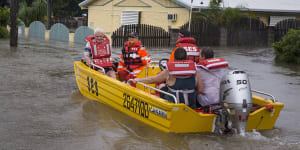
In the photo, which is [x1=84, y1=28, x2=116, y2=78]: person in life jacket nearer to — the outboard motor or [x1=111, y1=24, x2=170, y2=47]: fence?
the outboard motor

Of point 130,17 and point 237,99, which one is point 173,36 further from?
point 237,99

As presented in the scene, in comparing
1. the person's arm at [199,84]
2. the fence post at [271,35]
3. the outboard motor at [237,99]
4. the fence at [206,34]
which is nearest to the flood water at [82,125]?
the outboard motor at [237,99]

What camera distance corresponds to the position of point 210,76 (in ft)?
21.3

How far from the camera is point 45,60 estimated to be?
1519 centimetres

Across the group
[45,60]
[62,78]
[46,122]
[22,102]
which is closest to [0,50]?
[45,60]

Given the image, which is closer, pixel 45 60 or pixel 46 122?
pixel 46 122

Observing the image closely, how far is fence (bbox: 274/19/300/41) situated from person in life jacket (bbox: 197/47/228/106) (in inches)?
784

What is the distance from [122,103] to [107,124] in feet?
1.82

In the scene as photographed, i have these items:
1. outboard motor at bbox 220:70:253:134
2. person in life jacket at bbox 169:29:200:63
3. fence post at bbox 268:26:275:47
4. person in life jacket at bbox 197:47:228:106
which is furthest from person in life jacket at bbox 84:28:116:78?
fence post at bbox 268:26:275:47

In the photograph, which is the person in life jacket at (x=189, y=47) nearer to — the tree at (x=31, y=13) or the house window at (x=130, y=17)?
the house window at (x=130, y=17)

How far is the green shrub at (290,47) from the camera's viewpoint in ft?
52.3

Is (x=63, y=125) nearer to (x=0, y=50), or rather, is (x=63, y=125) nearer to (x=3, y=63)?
(x=3, y=63)

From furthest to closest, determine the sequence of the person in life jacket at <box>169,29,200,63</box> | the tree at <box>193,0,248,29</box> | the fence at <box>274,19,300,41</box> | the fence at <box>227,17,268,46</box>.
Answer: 1. the fence at <box>274,19,300,41</box>
2. the fence at <box>227,17,268,46</box>
3. the tree at <box>193,0,248,29</box>
4. the person in life jacket at <box>169,29,200,63</box>

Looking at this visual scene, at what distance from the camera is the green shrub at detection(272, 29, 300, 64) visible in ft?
52.3
